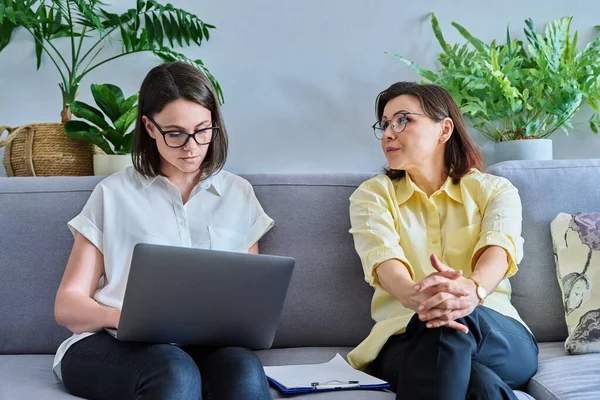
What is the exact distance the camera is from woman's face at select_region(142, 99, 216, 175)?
1697 mm

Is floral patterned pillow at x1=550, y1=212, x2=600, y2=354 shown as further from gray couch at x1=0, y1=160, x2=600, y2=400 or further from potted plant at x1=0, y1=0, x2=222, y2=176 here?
potted plant at x1=0, y1=0, x2=222, y2=176

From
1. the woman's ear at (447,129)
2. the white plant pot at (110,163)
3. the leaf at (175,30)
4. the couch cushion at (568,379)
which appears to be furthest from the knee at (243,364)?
the leaf at (175,30)

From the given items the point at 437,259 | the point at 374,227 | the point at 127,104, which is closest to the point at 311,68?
the point at 127,104

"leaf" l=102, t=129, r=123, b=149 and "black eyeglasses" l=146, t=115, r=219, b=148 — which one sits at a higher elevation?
"black eyeglasses" l=146, t=115, r=219, b=148

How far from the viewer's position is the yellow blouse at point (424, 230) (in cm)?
169

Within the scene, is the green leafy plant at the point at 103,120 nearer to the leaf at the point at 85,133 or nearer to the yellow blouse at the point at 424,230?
the leaf at the point at 85,133

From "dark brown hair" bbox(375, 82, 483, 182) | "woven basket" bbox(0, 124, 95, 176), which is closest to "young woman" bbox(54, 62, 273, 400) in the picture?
"dark brown hair" bbox(375, 82, 483, 182)

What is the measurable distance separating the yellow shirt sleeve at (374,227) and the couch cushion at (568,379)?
353 millimetres

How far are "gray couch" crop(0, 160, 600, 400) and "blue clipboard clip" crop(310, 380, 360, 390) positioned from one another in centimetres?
28

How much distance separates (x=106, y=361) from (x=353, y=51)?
153 centimetres

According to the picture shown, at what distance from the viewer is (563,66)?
2.28m

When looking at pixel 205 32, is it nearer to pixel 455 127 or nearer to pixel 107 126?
pixel 107 126

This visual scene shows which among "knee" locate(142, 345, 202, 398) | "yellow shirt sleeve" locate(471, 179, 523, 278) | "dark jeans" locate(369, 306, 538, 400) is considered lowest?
"dark jeans" locate(369, 306, 538, 400)

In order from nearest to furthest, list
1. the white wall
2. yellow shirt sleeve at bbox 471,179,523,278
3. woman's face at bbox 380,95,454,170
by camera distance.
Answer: yellow shirt sleeve at bbox 471,179,523,278 < woman's face at bbox 380,95,454,170 < the white wall
